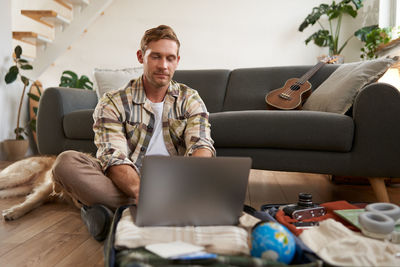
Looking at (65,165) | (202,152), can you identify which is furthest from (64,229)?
(202,152)

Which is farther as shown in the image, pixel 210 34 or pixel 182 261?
pixel 210 34

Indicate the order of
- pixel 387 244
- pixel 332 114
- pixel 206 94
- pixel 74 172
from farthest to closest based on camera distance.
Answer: pixel 206 94 < pixel 332 114 < pixel 74 172 < pixel 387 244

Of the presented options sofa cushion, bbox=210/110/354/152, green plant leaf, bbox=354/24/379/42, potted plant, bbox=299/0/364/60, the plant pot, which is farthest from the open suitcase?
potted plant, bbox=299/0/364/60

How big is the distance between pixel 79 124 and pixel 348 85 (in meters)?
1.72

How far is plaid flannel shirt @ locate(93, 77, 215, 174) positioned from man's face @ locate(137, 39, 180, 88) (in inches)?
4.0

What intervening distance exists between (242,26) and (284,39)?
545 mm

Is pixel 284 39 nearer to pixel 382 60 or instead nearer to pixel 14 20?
pixel 382 60

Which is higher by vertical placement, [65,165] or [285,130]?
[285,130]

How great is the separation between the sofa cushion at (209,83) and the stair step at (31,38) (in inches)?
81.2

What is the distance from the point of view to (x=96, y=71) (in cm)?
302

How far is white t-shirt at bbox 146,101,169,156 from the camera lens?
162 cm

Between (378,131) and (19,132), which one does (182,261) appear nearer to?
(378,131)

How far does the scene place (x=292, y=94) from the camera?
2.46 meters

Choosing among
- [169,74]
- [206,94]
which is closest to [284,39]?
[206,94]
